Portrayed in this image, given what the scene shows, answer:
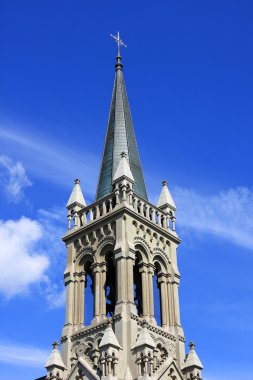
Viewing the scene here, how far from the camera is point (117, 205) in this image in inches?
1796

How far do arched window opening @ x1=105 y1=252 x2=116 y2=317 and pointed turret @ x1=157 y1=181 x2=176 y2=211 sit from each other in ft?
20.2

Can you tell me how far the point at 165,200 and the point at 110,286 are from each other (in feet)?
24.6

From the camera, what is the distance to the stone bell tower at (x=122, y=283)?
4031 cm

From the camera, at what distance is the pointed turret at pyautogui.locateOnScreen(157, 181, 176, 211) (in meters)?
49.9

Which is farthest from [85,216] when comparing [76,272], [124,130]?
[124,130]

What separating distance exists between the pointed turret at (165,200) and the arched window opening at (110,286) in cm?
616

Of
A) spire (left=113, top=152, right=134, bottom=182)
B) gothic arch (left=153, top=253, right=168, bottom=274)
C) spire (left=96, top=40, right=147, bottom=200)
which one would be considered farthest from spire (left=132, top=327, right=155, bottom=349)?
spire (left=96, top=40, right=147, bottom=200)

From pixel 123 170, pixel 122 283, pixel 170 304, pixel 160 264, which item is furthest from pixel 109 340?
pixel 123 170

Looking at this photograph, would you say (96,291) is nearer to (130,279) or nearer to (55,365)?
(130,279)

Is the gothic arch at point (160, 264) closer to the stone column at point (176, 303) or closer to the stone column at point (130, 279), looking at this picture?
the stone column at point (176, 303)

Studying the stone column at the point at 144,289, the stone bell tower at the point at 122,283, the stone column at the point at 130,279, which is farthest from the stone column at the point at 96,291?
the stone column at the point at 144,289

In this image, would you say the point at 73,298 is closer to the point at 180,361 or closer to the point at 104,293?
the point at 104,293

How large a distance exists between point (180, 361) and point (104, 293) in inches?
244

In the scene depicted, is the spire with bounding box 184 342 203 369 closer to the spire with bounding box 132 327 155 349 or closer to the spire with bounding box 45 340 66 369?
the spire with bounding box 132 327 155 349
